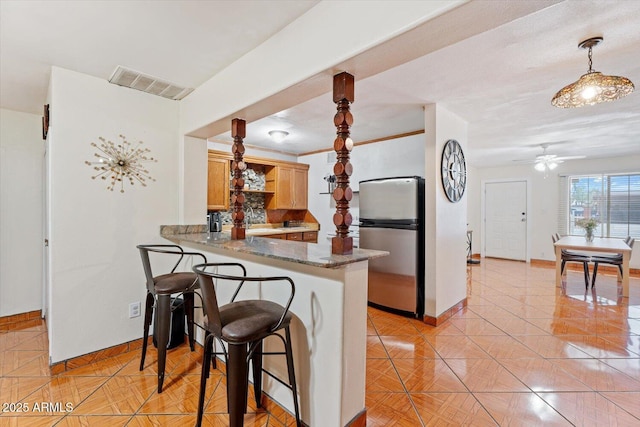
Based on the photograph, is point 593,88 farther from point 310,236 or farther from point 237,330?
point 310,236

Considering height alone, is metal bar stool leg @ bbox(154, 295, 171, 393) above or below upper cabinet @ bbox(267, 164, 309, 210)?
below

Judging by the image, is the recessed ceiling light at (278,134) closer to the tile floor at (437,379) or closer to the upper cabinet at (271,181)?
the upper cabinet at (271,181)

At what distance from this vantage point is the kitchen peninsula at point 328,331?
1.48 m

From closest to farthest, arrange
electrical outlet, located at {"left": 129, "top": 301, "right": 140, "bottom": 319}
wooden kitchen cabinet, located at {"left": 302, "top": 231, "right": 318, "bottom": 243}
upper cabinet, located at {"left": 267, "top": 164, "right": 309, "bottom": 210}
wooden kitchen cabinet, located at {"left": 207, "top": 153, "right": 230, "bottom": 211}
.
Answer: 1. electrical outlet, located at {"left": 129, "top": 301, "right": 140, "bottom": 319}
2. wooden kitchen cabinet, located at {"left": 207, "top": 153, "right": 230, "bottom": 211}
3. upper cabinet, located at {"left": 267, "top": 164, "right": 309, "bottom": 210}
4. wooden kitchen cabinet, located at {"left": 302, "top": 231, "right": 318, "bottom": 243}

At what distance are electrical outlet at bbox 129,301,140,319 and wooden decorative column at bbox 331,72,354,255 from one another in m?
2.13

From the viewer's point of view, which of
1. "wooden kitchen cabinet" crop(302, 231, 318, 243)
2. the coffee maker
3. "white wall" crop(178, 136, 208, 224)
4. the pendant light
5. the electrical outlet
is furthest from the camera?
"wooden kitchen cabinet" crop(302, 231, 318, 243)

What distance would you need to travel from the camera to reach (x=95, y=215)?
2.41 metres

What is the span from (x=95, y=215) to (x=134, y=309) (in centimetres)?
91

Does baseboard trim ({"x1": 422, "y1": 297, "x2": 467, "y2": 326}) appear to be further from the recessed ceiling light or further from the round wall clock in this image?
the recessed ceiling light

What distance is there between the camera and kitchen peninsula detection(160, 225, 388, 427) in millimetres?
1482

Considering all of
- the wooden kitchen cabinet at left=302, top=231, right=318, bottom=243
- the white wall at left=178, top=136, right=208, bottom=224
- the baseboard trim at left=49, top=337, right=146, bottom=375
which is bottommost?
the baseboard trim at left=49, top=337, right=146, bottom=375

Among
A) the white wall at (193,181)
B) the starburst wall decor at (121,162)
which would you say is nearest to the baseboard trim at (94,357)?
the white wall at (193,181)

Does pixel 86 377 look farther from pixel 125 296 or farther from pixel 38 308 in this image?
pixel 38 308

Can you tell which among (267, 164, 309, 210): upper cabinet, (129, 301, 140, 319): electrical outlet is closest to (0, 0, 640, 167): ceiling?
(267, 164, 309, 210): upper cabinet
